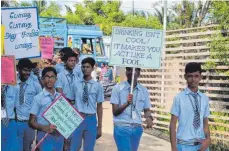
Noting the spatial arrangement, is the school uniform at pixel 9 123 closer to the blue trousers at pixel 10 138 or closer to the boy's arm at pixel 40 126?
the blue trousers at pixel 10 138

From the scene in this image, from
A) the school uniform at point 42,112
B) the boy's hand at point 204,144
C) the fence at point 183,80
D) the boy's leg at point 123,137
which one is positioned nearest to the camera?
the boy's hand at point 204,144

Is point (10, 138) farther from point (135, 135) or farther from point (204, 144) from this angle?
point (204, 144)

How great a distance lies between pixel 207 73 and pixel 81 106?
149 inches

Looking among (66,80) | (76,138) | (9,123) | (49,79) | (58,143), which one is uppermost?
(49,79)

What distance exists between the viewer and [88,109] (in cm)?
734

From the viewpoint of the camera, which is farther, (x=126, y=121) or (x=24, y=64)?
(x=24, y=64)

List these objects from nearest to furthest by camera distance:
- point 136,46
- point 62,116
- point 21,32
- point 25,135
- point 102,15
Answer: point 62,116, point 136,46, point 25,135, point 21,32, point 102,15

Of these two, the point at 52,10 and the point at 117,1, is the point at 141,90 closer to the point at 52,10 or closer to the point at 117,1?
the point at 117,1

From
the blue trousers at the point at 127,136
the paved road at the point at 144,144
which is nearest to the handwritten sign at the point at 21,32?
the blue trousers at the point at 127,136

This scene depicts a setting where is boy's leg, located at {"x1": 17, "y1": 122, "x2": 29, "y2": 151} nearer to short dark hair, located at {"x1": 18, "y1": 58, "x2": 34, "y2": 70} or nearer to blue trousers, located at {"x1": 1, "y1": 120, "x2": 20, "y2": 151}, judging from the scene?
blue trousers, located at {"x1": 1, "y1": 120, "x2": 20, "y2": 151}

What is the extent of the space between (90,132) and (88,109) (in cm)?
33

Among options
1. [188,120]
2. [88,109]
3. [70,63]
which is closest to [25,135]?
[88,109]

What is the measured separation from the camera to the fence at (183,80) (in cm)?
991

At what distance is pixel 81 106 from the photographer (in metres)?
7.36
